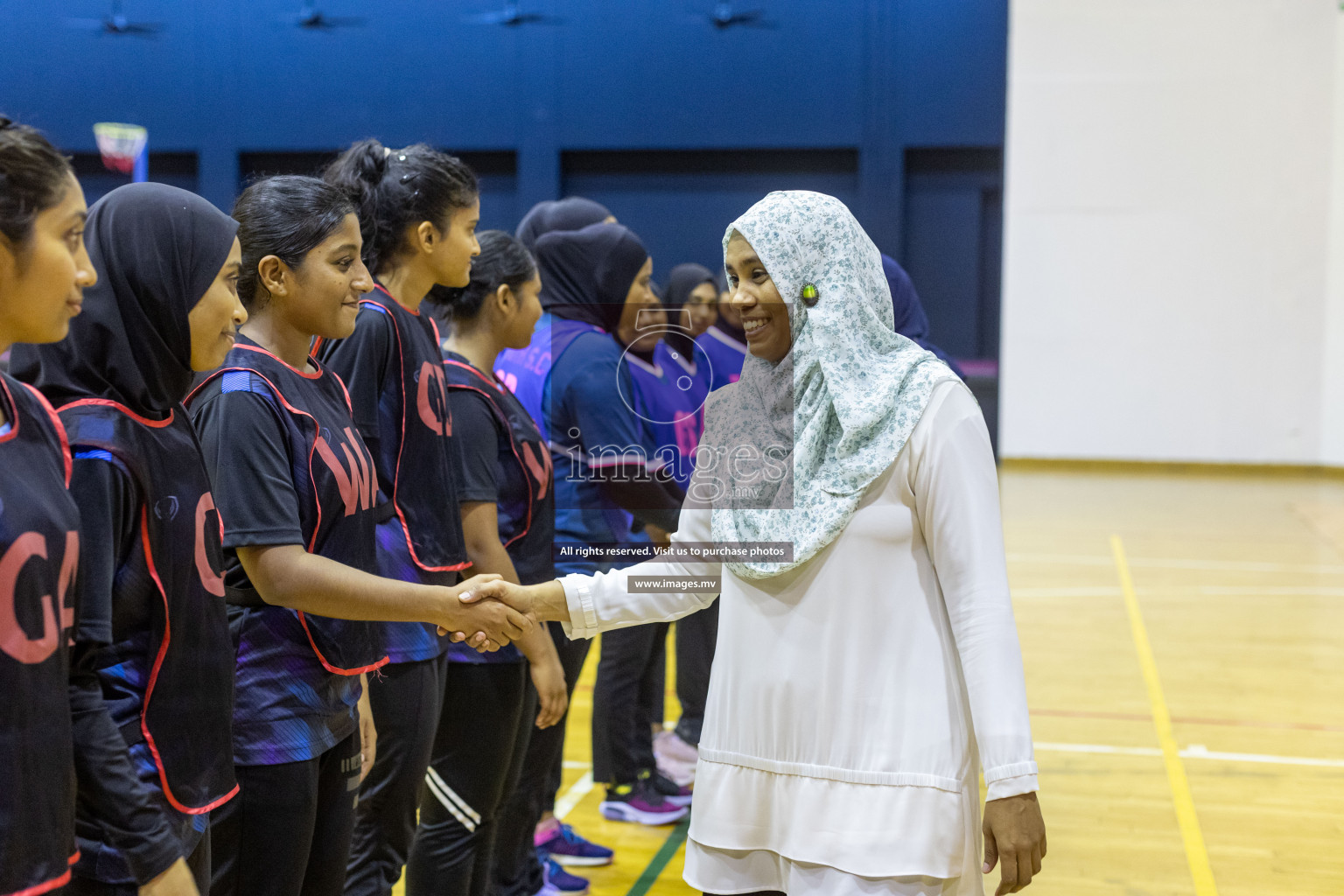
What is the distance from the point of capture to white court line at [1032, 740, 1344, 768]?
419cm

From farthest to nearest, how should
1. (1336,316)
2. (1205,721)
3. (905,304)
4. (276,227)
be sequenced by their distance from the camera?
(1336,316), (1205,721), (905,304), (276,227)

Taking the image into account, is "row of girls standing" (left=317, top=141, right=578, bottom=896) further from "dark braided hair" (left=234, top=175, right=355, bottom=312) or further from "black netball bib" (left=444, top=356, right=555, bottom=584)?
"dark braided hair" (left=234, top=175, right=355, bottom=312)

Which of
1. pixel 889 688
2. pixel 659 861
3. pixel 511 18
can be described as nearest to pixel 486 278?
pixel 889 688

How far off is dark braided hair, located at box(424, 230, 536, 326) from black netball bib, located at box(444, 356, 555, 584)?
0.13 meters

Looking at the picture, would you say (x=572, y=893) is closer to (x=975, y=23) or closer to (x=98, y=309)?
(x=98, y=309)

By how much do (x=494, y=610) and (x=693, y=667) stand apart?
7.54ft

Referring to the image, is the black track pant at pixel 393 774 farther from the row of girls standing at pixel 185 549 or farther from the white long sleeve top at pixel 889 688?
the white long sleeve top at pixel 889 688

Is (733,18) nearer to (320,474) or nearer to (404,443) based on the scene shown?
(404,443)

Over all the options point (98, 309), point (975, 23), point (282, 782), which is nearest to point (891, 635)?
point (282, 782)

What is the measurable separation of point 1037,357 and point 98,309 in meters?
12.2

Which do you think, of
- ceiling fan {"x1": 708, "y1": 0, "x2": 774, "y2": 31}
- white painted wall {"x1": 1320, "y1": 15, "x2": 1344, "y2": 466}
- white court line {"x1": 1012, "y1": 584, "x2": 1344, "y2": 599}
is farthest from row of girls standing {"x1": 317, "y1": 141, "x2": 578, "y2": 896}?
white painted wall {"x1": 1320, "y1": 15, "x2": 1344, "y2": 466}

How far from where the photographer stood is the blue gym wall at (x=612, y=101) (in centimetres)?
1101

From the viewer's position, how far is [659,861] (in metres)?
3.34

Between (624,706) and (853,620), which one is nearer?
(853,620)
